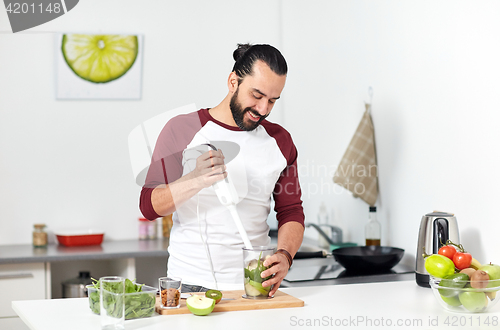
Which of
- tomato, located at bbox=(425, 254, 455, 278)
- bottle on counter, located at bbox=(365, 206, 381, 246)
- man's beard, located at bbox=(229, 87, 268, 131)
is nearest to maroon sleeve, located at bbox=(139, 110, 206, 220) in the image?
man's beard, located at bbox=(229, 87, 268, 131)

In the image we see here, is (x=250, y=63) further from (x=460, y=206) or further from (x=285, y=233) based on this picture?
(x=460, y=206)

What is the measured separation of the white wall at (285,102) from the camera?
1989mm

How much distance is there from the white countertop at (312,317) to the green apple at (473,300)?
26mm

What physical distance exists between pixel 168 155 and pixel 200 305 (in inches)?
19.5

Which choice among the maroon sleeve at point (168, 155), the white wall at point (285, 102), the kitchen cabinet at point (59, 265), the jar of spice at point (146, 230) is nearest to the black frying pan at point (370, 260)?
the white wall at point (285, 102)

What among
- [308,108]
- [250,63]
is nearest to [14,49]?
[308,108]

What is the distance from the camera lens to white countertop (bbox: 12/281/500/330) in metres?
1.16

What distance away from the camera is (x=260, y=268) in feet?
4.34

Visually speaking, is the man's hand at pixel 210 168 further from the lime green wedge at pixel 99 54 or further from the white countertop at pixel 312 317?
the lime green wedge at pixel 99 54

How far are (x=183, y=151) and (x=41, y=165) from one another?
161 centimetres

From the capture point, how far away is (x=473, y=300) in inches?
49.4

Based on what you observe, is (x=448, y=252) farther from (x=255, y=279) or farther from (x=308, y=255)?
(x=308, y=255)

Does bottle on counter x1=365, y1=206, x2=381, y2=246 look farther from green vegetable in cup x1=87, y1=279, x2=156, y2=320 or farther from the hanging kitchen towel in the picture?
green vegetable in cup x1=87, y1=279, x2=156, y2=320

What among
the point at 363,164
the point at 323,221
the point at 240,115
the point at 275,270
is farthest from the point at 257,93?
the point at 323,221
